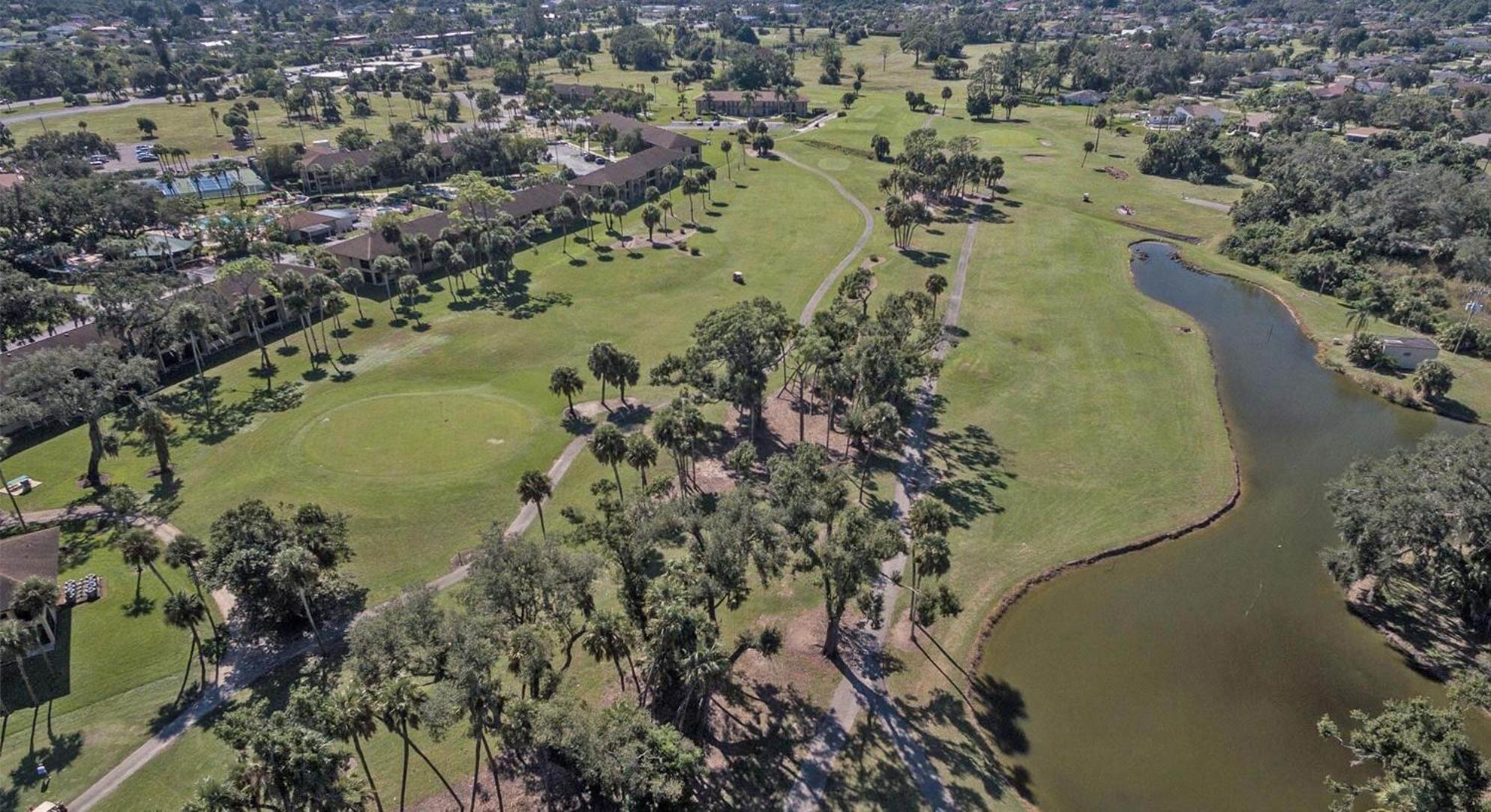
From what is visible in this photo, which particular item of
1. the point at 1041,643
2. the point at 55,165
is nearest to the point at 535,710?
the point at 1041,643

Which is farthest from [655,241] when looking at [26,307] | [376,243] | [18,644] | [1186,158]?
[1186,158]

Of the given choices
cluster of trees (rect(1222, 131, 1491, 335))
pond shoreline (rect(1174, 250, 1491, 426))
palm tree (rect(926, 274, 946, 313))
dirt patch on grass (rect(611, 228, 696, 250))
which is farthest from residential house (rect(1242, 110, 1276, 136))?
dirt patch on grass (rect(611, 228, 696, 250))

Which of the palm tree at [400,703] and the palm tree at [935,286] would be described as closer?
the palm tree at [400,703]

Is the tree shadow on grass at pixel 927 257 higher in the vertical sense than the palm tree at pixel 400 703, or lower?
lower

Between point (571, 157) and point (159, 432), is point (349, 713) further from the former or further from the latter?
point (571, 157)

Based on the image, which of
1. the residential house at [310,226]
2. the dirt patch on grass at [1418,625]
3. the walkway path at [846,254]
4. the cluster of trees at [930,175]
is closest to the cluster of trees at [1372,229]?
the cluster of trees at [930,175]

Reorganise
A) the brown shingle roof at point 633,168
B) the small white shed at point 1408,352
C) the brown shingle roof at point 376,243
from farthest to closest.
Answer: the brown shingle roof at point 633,168
the brown shingle roof at point 376,243
the small white shed at point 1408,352

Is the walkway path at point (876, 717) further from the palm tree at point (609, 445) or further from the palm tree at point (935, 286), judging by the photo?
the palm tree at point (935, 286)
